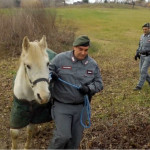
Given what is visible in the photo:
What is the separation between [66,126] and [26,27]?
9967 mm

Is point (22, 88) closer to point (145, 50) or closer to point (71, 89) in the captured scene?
point (71, 89)

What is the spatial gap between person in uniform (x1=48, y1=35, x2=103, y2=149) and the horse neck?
328 mm

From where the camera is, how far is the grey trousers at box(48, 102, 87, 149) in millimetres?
2934

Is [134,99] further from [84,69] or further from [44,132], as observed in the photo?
[84,69]

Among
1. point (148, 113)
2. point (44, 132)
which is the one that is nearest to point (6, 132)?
point (44, 132)

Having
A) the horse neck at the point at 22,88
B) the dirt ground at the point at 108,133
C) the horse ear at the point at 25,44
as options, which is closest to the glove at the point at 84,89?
the horse neck at the point at 22,88

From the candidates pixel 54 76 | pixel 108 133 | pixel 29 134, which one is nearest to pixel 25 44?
pixel 54 76

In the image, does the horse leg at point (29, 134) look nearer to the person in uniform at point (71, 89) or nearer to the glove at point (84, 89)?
the person in uniform at point (71, 89)

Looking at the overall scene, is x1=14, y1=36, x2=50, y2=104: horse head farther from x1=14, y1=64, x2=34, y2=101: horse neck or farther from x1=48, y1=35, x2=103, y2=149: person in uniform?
x1=48, y1=35, x2=103, y2=149: person in uniform

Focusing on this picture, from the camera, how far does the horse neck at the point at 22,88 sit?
10.2 ft

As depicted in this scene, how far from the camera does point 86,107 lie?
125 inches

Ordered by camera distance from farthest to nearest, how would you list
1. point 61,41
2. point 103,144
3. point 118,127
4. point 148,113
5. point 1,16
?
point 61,41
point 1,16
point 148,113
point 118,127
point 103,144

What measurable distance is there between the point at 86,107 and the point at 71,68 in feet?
1.90

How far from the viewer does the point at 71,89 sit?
3033 mm
